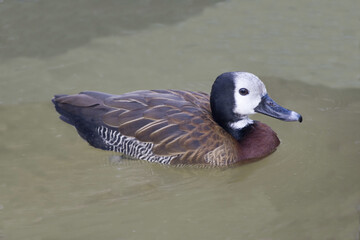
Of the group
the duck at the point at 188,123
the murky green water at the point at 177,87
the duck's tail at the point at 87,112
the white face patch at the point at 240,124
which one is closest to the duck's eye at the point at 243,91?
the duck at the point at 188,123

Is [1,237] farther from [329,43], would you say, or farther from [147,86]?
[329,43]

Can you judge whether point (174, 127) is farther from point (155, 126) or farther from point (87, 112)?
point (87, 112)

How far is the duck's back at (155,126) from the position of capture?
6.98 metres

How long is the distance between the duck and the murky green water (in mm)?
177

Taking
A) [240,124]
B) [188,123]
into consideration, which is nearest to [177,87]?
[240,124]

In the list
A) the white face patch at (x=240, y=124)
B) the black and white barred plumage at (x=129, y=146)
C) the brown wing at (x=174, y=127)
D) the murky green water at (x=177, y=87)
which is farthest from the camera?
the white face patch at (x=240, y=124)

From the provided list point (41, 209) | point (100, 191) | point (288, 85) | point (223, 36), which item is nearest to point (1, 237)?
point (41, 209)

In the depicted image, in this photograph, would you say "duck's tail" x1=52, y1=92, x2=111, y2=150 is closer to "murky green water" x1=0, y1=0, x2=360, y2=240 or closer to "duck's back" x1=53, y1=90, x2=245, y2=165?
"duck's back" x1=53, y1=90, x2=245, y2=165

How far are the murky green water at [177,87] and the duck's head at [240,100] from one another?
567 mm

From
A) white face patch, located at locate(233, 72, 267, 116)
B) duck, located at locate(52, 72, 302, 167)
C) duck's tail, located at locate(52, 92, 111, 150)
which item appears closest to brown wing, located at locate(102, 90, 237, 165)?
duck, located at locate(52, 72, 302, 167)

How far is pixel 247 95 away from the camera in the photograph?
7.03m

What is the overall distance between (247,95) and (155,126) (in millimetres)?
1103

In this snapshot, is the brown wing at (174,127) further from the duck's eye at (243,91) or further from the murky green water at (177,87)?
the duck's eye at (243,91)

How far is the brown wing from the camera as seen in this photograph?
274 inches
